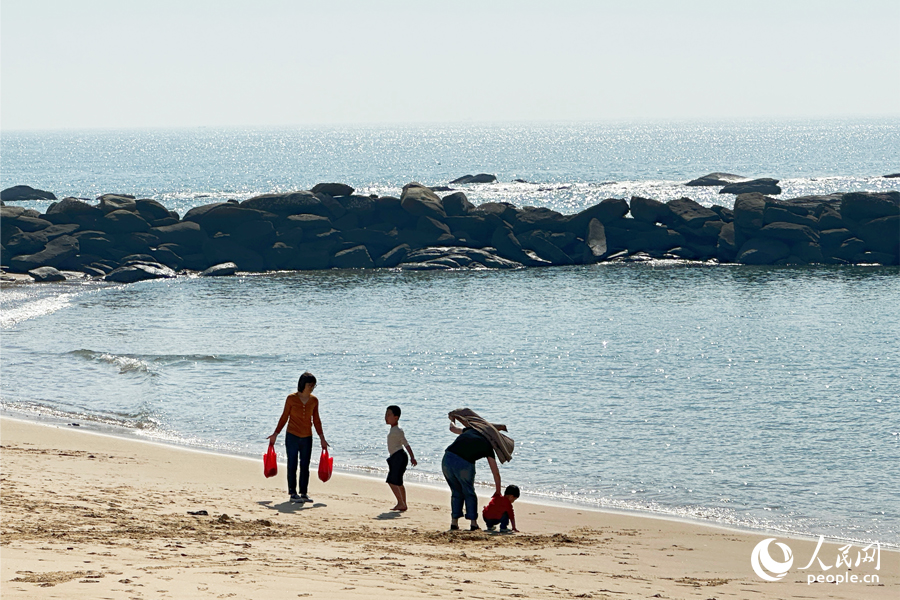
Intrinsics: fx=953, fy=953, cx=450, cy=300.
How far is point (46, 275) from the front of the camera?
4019 cm

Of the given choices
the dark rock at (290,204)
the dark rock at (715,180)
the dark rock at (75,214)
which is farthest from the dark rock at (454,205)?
the dark rock at (715,180)

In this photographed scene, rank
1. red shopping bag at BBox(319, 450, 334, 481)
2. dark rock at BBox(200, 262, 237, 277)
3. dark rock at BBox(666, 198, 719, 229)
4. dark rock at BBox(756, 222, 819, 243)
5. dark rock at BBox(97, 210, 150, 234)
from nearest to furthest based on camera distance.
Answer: red shopping bag at BBox(319, 450, 334, 481) → dark rock at BBox(200, 262, 237, 277) → dark rock at BBox(97, 210, 150, 234) → dark rock at BBox(756, 222, 819, 243) → dark rock at BBox(666, 198, 719, 229)

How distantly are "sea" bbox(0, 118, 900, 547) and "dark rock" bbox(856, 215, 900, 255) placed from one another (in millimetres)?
2667

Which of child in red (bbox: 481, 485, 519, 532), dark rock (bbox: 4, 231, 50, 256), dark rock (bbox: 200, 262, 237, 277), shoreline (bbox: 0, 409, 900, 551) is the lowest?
shoreline (bbox: 0, 409, 900, 551)

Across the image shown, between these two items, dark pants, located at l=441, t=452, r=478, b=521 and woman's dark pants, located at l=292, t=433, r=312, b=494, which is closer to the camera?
dark pants, located at l=441, t=452, r=478, b=521

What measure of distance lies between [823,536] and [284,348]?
17.5 meters

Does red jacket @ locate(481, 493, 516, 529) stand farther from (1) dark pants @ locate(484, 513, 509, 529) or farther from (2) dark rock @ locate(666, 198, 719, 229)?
(2) dark rock @ locate(666, 198, 719, 229)

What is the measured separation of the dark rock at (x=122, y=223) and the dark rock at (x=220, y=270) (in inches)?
174

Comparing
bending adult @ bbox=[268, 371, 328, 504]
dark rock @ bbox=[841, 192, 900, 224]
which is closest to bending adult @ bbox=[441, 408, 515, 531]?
bending adult @ bbox=[268, 371, 328, 504]

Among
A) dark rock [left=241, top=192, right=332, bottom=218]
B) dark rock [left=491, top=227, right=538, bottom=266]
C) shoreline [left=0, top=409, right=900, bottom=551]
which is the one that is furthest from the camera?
dark rock [left=241, top=192, right=332, bottom=218]

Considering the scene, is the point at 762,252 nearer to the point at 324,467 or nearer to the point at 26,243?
the point at 26,243

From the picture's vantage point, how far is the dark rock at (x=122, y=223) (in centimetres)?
4409

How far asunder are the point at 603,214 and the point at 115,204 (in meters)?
23.6

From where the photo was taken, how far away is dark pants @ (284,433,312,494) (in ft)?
38.9
